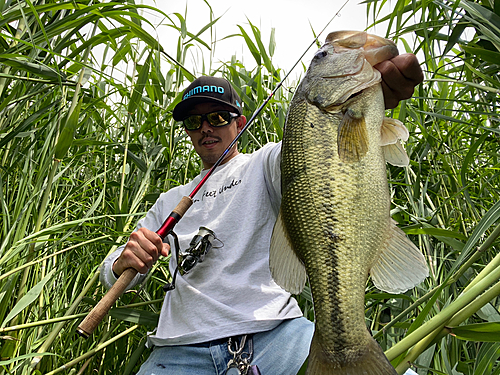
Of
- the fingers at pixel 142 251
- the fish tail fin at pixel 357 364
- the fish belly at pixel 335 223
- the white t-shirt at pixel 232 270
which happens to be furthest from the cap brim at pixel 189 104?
the fish tail fin at pixel 357 364

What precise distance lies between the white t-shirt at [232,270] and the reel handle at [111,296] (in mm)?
322

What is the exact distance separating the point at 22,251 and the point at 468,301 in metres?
1.87

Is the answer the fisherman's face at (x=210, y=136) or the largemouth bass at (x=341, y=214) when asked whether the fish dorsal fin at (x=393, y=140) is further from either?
the fisherman's face at (x=210, y=136)

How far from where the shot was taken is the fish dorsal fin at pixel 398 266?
3.81 feet

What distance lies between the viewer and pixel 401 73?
1.31 meters

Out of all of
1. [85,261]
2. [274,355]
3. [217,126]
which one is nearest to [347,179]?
[274,355]

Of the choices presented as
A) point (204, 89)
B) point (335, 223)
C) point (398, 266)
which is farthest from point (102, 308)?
point (204, 89)

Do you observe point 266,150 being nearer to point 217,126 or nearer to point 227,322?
point 217,126

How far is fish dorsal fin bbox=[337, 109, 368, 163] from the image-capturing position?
1.18 m

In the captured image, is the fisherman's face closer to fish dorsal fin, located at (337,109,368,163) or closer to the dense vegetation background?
the dense vegetation background

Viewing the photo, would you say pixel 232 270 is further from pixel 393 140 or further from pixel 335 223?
pixel 393 140

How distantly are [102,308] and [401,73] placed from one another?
127 centimetres

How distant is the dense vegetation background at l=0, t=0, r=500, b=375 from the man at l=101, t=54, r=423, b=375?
251mm

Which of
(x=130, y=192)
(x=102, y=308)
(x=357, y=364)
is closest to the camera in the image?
(x=357, y=364)
